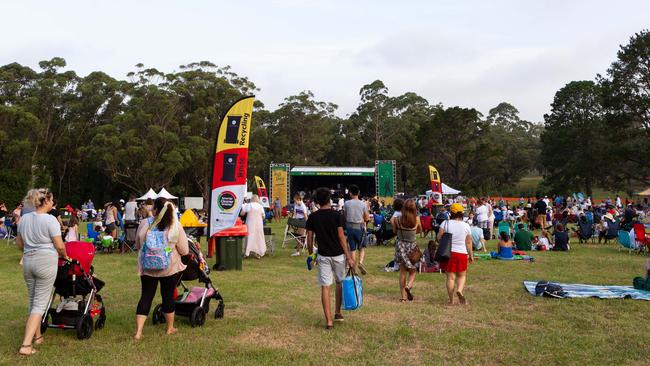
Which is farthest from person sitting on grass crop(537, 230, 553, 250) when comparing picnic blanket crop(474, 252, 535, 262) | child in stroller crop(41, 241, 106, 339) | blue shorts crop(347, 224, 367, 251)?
child in stroller crop(41, 241, 106, 339)

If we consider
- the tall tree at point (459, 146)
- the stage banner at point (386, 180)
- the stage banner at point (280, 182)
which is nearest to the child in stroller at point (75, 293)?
the stage banner at point (280, 182)

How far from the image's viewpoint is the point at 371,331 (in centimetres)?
546

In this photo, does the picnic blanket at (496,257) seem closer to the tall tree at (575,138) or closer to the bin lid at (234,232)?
the bin lid at (234,232)

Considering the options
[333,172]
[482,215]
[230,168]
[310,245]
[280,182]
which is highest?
[333,172]

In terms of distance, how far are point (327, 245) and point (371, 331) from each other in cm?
100

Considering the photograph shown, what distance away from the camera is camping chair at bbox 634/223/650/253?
40.3 ft

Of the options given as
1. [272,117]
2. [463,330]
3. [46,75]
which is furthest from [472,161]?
[463,330]

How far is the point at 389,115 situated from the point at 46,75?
31691 millimetres

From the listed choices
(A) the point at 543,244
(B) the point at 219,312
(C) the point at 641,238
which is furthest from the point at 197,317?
(C) the point at 641,238

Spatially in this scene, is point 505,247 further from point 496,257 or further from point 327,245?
point 327,245

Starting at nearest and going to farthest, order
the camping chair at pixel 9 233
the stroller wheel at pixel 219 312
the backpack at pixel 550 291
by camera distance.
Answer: the stroller wheel at pixel 219 312, the backpack at pixel 550 291, the camping chair at pixel 9 233

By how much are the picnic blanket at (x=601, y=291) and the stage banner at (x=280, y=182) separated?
82.8ft

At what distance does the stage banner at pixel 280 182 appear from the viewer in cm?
3262

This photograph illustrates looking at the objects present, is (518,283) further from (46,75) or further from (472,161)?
(472,161)
